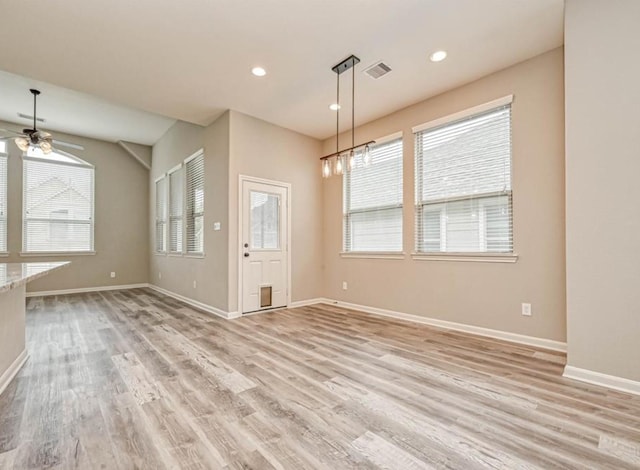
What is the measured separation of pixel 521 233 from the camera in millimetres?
3252

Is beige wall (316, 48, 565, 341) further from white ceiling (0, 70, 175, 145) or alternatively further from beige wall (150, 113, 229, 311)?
white ceiling (0, 70, 175, 145)

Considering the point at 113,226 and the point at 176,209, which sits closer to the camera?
the point at 176,209

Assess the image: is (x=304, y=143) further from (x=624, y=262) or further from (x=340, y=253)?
(x=624, y=262)

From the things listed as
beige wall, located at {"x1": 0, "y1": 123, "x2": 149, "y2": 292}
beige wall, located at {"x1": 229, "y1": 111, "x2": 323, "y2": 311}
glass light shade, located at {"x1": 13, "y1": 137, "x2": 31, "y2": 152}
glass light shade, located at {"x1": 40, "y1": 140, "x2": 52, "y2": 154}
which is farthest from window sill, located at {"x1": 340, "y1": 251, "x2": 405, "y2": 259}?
beige wall, located at {"x1": 0, "y1": 123, "x2": 149, "y2": 292}

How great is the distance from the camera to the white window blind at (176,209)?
237 inches

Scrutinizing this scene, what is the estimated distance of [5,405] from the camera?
2.00 m

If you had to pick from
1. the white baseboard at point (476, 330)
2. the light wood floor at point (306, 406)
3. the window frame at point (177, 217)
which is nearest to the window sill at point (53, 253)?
the window frame at point (177, 217)

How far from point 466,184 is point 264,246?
313 centimetres

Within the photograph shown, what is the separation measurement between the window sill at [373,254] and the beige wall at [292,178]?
700 millimetres

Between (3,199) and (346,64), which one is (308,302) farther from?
(3,199)

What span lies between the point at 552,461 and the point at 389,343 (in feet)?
6.04

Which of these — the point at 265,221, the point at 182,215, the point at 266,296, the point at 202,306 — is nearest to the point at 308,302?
the point at 266,296

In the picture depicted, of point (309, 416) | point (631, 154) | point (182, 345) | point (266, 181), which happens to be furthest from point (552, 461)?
point (266, 181)

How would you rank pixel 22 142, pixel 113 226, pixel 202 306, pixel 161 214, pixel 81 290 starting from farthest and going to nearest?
pixel 113 226, pixel 161 214, pixel 81 290, pixel 202 306, pixel 22 142
